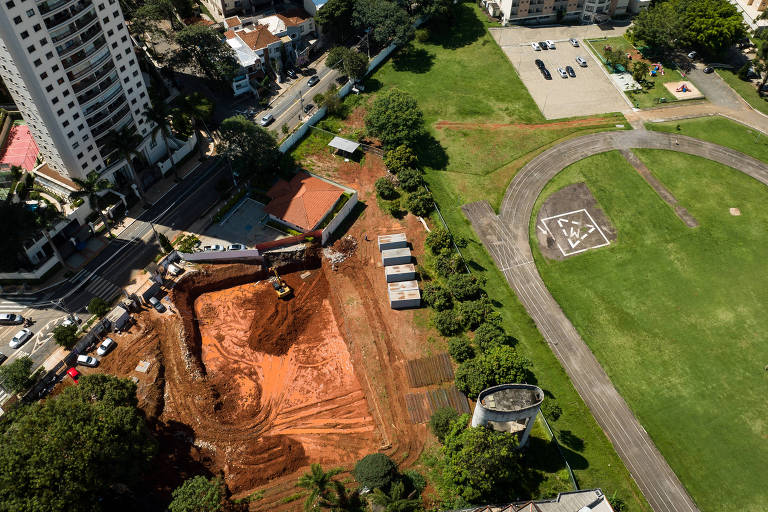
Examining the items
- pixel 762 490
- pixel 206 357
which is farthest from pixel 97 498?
pixel 762 490

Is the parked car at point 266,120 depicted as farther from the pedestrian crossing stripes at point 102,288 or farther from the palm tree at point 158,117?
the pedestrian crossing stripes at point 102,288

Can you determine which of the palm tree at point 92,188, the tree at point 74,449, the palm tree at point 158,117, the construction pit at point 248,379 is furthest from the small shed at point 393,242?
the palm tree at point 92,188

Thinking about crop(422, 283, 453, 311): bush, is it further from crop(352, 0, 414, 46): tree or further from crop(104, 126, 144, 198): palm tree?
crop(352, 0, 414, 46): tree

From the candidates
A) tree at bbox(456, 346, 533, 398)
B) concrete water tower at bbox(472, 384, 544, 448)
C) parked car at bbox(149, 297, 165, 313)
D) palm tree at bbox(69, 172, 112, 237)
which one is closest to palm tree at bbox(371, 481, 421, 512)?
concrete water tower at bbox(472, 384, 544, 448)

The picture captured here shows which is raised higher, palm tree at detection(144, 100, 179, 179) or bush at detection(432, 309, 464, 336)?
palm tree at detection(144, 100, 179, 179)

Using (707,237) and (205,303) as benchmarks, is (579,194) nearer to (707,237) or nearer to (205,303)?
(707,237)

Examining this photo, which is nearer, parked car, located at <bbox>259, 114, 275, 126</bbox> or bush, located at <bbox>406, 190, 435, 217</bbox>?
bush, located at <bbox>406, 190, 435, 217</bbox>

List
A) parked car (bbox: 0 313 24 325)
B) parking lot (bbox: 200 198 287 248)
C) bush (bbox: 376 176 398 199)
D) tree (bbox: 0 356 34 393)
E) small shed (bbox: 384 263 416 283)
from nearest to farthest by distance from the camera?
tree (bbox: 0 356 34 393), parked car (bbox: 0 313 24 325), small shed (bbox: 384 263 416 283), parking lot (bbox: 200 198 287 248), bush (bbox: 376 176 398 199)
